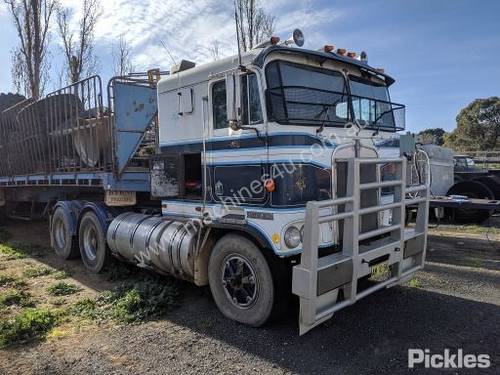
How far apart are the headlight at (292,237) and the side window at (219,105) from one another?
1450mm

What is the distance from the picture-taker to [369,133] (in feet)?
17.0

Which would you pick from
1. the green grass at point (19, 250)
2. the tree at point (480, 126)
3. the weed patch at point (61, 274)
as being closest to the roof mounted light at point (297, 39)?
the weed patch at point (61, 274)

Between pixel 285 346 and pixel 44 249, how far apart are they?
276 inches

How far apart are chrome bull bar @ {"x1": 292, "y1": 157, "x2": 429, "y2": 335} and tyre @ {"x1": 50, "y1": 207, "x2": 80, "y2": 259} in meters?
5.23

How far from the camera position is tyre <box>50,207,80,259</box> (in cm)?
785

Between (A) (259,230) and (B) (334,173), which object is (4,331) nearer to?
(A) (259,230)

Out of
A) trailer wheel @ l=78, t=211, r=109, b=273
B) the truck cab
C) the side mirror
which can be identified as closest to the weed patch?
trailer wheel @ l=78, t=211, r=109, b=273

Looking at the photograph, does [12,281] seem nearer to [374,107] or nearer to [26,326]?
[26,326]

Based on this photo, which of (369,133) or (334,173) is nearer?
(334,173)

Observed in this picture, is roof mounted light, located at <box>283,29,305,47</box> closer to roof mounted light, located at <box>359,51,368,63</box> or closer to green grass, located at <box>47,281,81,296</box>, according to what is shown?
roof mounted light, located at <box>359,51,368,63</box>

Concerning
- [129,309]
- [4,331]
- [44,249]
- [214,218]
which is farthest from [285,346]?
[44,249]

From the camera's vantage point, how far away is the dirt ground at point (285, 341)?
12.8 ft

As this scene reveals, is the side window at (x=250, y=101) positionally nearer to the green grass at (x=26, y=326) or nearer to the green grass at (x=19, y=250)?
the green grass at (x=26, y=326)

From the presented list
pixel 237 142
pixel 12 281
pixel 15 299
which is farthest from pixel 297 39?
pixel 12 281
